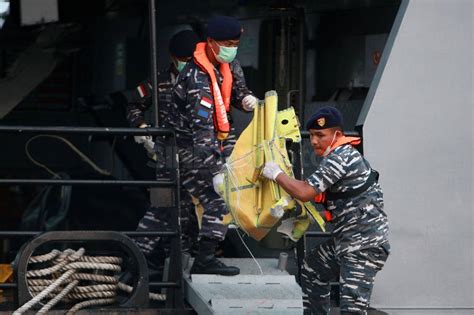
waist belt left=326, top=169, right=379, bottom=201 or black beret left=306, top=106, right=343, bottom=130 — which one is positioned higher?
black beret left=306, top=106, right=343, bottom=130

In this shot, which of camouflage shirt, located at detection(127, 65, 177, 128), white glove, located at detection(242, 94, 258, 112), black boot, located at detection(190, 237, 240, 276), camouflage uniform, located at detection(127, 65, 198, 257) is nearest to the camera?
black boot, located at detection(190, 237, 240, 276)

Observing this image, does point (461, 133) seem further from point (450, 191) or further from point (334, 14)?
point (334, 14)

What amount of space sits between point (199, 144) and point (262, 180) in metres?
0.50

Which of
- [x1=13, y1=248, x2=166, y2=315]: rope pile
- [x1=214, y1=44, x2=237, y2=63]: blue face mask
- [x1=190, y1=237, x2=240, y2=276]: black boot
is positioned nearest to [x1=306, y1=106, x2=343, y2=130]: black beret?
[x1=214, y1=44, x2=237, y2=63]: blue face mask

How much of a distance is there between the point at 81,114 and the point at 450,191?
3403mm

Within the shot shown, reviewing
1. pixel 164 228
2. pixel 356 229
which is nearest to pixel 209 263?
pixel 164 228

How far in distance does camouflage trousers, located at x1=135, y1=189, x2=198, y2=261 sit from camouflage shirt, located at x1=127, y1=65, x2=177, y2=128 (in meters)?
0.54

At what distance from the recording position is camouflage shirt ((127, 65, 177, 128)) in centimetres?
769

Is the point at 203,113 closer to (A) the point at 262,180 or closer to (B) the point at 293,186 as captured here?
(A) the point at 262,180

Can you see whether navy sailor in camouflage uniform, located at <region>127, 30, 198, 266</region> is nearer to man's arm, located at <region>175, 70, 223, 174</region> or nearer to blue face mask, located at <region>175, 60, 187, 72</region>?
blue face mask, located at <region>175, 60, 187, 72</region>

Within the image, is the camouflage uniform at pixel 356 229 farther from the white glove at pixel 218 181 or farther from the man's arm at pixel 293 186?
the white glove at pixel 218 181

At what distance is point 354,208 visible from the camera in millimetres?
6309

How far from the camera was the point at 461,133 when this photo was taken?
7.61 m

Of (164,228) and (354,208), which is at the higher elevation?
(354,208)
